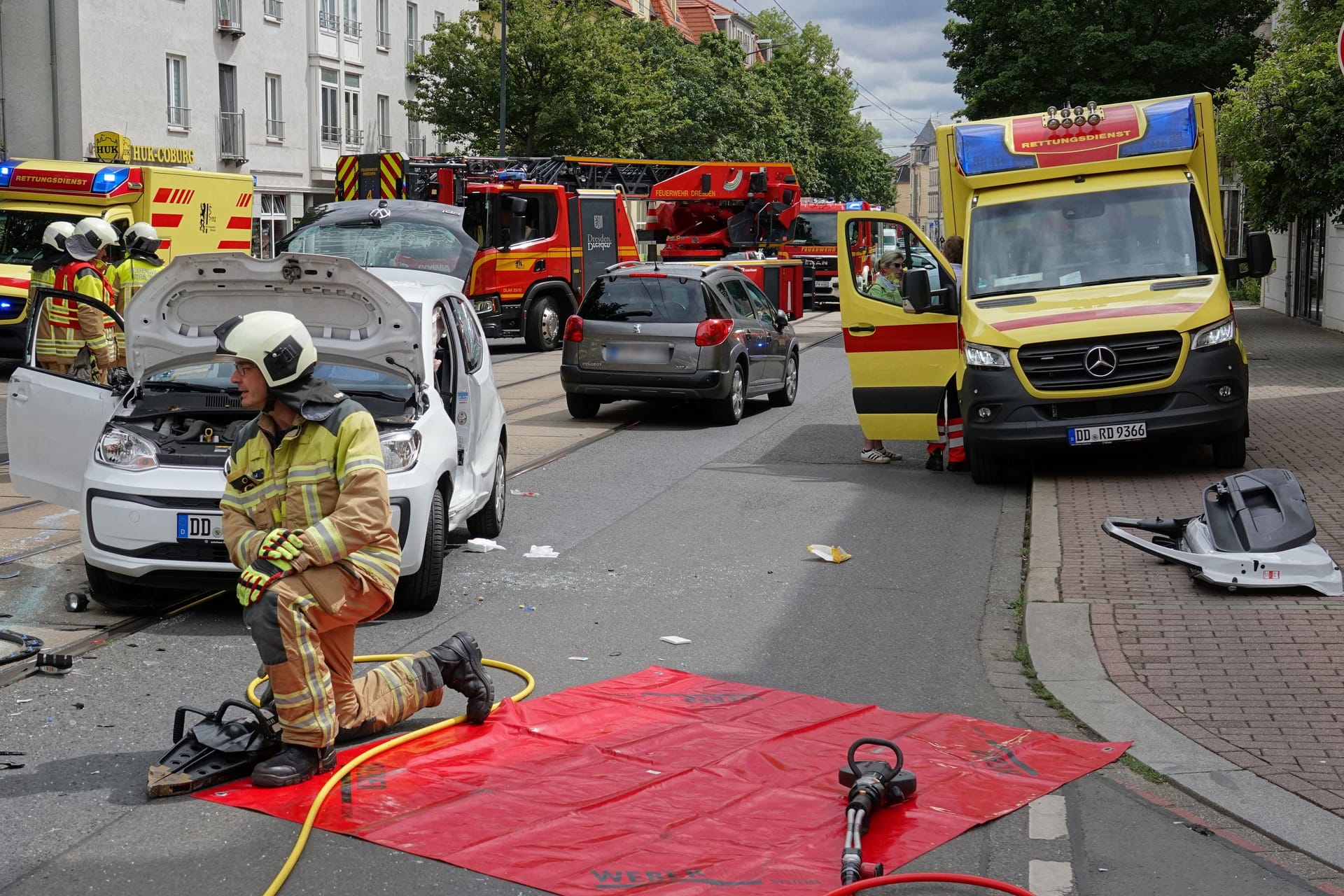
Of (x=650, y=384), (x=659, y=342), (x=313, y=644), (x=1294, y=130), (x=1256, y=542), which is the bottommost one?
(x=1256, y=542)

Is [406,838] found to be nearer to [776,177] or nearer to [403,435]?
[403,435]

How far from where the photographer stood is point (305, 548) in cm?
512

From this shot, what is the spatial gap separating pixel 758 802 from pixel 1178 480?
24.6 ft

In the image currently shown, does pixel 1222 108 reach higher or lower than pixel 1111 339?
higher

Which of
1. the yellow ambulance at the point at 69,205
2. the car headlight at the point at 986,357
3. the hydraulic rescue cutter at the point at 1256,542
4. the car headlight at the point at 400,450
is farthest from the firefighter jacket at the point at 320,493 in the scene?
the yellow ambulance at the point at 69,205

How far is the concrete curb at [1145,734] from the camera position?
4.88 metres

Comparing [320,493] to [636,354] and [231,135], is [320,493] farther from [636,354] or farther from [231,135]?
[231,135]

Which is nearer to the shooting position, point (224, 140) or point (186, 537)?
point (186, 537)

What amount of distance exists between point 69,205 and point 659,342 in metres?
9.71

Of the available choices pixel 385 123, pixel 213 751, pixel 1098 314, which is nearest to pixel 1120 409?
pixel 1098 314

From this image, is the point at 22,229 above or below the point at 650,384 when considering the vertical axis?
above

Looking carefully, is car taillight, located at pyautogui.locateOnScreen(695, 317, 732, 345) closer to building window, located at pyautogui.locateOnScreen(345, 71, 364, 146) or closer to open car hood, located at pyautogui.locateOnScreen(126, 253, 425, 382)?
open car hood, located at pyautogui.locateOnScreen(126, 253, 425, 382)

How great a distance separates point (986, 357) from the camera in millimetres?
11750

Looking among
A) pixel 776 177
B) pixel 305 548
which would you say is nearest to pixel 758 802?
pixel 305 548
